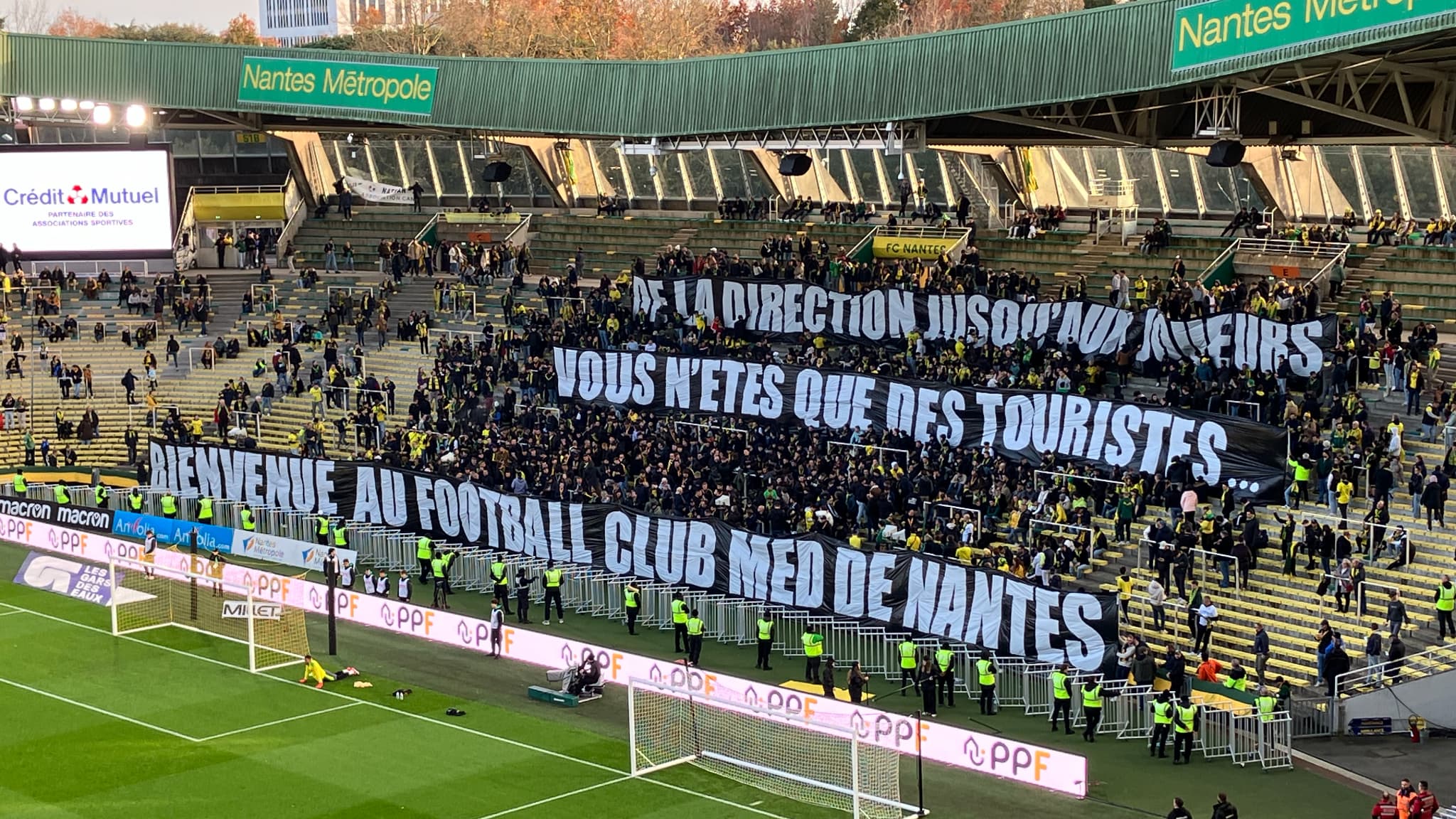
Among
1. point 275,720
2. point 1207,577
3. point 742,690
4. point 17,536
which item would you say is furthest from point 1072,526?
point 17,536

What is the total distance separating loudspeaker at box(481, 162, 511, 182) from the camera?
6294cm

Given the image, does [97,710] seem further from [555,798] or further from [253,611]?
[555,798]

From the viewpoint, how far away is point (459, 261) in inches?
2648

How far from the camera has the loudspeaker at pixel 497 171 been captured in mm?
62938

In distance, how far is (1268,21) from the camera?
38344 millimetres

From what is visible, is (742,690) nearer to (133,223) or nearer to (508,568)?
(508,568)

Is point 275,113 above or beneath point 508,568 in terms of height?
above

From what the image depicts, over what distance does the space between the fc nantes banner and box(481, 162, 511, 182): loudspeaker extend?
13.6 m

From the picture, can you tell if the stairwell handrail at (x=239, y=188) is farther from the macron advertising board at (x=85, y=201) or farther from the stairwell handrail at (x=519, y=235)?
the stairwell handrail at (x=519, y=235)

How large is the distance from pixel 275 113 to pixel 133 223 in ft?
27.4

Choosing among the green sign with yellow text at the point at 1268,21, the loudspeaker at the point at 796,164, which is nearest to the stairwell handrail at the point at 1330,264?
the green sign with yellow text at the point at 1268,21

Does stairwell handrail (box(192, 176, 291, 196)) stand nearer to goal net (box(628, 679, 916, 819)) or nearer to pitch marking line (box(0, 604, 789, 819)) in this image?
pitch marking line (box(0, 604, 789, 819))

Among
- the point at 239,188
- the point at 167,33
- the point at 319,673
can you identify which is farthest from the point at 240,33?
the point at 319,673

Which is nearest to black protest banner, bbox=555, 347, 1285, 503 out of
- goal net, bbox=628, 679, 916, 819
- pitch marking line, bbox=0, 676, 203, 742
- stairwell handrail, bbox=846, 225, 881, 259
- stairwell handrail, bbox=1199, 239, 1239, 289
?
stairwell handrail, bbox=1199, 239, 1239, 289
